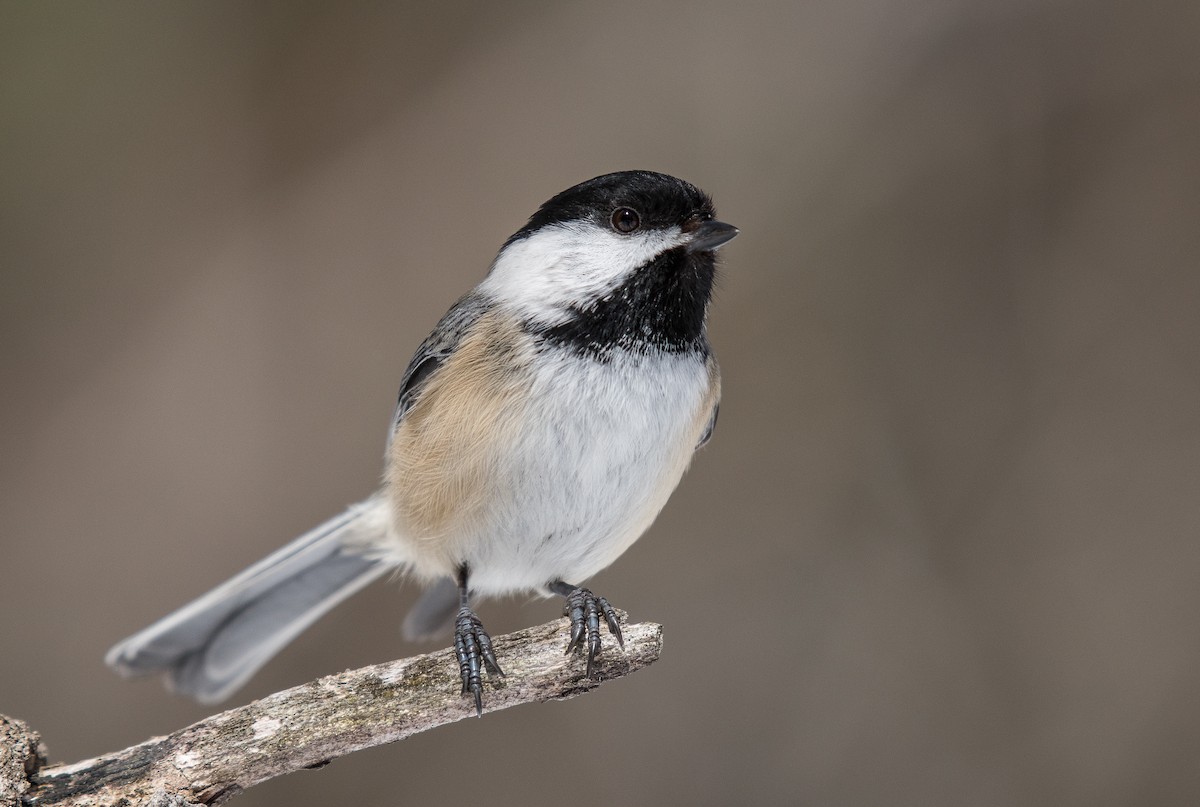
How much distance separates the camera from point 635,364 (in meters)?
1.67

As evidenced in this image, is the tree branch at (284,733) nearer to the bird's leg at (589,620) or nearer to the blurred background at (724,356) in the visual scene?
the bird's leg at (589,620)

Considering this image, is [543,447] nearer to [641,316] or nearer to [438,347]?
[641,316]

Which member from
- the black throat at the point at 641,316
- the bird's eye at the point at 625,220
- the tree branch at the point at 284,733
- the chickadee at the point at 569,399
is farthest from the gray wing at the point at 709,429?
the tree branch at the point at 284,733

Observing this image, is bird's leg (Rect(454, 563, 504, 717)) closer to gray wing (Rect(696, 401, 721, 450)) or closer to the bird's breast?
the bird's breast

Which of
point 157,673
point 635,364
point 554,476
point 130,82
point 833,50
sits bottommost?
point 157,673

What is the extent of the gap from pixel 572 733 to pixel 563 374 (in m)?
1.22

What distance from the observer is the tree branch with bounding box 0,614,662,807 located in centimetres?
142

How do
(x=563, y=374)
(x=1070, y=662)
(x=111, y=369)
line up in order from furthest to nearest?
1. (x=111, y=369)
2. (x=1070, y=662)
3. (x=563, y=374)

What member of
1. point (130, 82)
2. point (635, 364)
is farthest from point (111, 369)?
point (635, 364)

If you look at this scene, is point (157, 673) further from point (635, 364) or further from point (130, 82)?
point (130, 82)

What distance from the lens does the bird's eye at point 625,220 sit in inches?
67.4

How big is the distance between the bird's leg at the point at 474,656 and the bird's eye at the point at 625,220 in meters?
0.68

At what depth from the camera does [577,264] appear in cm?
170

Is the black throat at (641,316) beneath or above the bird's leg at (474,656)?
above
